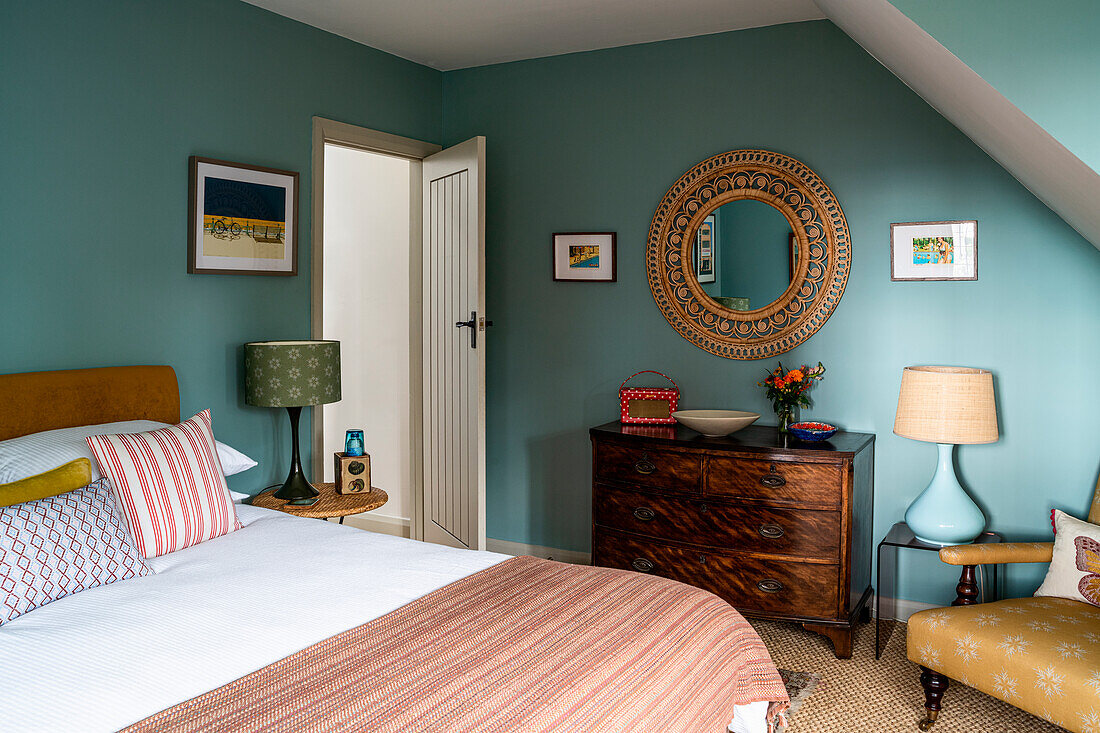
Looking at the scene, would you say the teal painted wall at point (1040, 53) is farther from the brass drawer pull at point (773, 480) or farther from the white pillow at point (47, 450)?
the white pillow at point (47, 450)

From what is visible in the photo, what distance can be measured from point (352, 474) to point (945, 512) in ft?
7.76

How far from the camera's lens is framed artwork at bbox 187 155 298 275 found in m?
3.19

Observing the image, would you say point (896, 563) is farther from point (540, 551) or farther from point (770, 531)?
point (540, 551)

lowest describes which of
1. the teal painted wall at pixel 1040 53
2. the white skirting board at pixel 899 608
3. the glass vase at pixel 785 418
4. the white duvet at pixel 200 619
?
the white skirting board at pixel 899 608

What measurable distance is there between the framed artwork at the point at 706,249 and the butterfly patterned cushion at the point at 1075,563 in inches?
69.1

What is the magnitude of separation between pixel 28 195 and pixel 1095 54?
3.07 metres

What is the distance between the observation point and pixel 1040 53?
1876 mm

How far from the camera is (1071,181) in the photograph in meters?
2.25

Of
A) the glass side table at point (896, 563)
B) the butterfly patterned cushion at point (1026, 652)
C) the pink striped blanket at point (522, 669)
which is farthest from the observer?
the glass side table at point (896, 563)

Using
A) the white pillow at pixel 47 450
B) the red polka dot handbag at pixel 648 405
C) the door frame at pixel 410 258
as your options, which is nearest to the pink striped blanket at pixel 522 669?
the white pillow at pixel 47 450

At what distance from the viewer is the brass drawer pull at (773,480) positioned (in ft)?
10.4

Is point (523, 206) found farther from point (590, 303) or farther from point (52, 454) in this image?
point (52, 454)

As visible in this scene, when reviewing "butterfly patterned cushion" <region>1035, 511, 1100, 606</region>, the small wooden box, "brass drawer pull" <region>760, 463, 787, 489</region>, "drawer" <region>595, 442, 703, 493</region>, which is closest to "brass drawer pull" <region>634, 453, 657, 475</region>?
"drawer" <region>595, 442, 703, 493</region>

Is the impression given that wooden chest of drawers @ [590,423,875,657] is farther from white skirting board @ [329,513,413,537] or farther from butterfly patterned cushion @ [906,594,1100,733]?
white skirting board @ [329,513,413,537]
